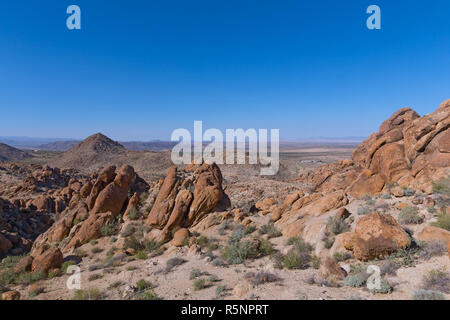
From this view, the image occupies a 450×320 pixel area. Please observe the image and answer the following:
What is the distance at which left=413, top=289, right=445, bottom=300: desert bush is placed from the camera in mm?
5106

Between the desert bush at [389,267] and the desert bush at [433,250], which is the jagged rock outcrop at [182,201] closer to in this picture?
the desert bush at [389,267]

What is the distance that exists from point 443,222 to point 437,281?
10.5ft

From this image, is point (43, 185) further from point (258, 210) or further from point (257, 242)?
point (257, 242)

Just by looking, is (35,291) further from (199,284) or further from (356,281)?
(356,281)

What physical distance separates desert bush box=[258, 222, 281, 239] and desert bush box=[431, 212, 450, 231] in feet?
20.5

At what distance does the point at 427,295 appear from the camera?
5219mm

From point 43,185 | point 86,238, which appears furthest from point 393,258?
point 43,185

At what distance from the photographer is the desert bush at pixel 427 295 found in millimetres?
5106

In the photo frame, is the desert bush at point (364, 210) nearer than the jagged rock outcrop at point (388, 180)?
No

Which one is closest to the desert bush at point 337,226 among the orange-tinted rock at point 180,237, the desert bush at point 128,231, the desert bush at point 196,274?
the desert bush at point 196,274

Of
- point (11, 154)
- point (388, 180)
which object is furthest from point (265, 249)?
point (11, 154)

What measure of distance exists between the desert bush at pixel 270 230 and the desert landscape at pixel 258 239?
0.26 ft

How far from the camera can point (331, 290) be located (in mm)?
6301

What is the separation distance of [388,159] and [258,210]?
8.68 m
